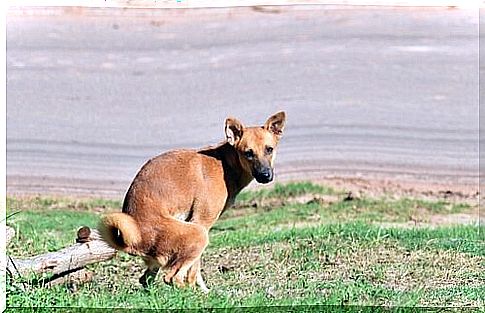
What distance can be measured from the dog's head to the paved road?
127 cm

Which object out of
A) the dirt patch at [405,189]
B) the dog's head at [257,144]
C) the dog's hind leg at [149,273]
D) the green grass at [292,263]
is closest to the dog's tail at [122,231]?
the dog's hind leg at [149,273]

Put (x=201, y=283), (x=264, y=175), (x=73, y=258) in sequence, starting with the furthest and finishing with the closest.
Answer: (x=73, y=258) → (x=201, y=283) → (x=264, y=175)

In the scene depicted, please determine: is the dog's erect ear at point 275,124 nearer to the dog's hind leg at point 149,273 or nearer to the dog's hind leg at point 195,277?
the dog's hind leg at point 195,277

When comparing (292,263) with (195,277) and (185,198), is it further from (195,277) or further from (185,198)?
(185,198)

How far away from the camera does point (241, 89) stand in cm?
793

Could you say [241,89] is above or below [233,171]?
above

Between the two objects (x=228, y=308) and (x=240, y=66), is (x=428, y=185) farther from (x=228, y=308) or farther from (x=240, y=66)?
(x=228, y=308)

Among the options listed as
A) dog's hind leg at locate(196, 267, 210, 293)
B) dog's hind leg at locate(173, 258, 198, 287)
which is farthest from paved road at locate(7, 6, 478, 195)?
dog's hind leg at locate(173, 258, 198, 287)

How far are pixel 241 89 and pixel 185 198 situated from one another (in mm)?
2313

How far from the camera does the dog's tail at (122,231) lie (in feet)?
18.5

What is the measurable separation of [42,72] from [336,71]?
7.83 feet

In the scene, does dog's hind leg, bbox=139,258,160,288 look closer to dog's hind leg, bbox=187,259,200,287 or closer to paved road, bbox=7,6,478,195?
dog's hind leg, bbox=187,259,200,287

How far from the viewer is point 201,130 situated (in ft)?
24.7

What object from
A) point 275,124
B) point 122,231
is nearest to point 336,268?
point 275,124
